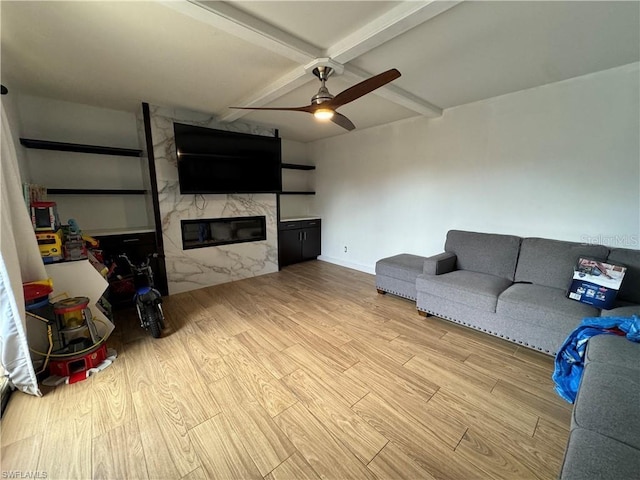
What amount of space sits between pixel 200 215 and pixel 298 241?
6.36ft

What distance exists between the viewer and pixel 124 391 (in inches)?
70.7

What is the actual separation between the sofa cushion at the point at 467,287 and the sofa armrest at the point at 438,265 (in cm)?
9

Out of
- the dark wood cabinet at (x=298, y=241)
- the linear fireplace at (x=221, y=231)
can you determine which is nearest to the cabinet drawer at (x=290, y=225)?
the dark wood cabinet at (x=298, y=241)

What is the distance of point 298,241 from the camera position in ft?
16.7

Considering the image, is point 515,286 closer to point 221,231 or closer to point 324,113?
point 324,113

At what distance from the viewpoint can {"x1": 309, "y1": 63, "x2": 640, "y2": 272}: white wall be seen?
7.57 feet

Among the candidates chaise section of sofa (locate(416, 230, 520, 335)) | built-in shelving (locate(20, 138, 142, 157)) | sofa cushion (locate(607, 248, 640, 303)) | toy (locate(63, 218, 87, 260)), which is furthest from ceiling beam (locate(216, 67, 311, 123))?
sofa cushion (locate(607, 248, 640, 303))

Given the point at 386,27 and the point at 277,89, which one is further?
the point at 277,89

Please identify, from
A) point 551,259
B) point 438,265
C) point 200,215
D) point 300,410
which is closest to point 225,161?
point 200,215

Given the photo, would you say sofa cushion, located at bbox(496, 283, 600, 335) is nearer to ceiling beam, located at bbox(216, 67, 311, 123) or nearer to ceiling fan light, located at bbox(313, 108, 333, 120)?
ceiling fan light, located at bbox(313, 108, 333, 120)

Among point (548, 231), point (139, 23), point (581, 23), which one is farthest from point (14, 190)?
point (548, 231)

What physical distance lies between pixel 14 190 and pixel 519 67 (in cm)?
410

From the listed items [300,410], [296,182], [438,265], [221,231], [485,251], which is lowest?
[300,410]

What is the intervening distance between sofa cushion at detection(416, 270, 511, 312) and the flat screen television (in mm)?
2805
